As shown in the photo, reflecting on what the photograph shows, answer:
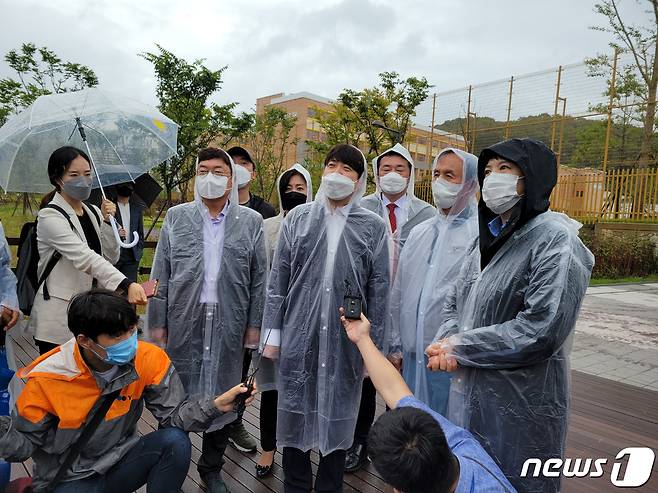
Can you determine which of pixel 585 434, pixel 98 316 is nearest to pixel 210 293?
pixel 98 316

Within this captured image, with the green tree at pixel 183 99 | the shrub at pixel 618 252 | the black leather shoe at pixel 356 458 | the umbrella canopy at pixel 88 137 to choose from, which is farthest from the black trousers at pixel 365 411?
the shrub at pixel 618 252

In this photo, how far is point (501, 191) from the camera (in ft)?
5.45

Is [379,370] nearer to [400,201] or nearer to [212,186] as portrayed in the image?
[212,186]

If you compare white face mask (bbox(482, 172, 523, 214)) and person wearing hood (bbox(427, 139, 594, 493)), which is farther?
white face mask (bbox(482, 172, 523, 214))

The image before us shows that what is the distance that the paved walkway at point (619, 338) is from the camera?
4.86 m

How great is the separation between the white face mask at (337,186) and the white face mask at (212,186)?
547 millimetres

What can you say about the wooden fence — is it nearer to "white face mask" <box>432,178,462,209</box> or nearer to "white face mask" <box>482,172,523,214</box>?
"white face mask" <box>432,178,462,209</box>

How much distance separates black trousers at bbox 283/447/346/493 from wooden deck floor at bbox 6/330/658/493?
0.29 metres

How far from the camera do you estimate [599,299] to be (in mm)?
9188

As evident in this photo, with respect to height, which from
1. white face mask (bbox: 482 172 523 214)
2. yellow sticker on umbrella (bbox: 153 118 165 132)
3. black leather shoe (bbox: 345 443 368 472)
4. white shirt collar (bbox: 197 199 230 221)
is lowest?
black leather shoe (bbox: 345 443 368 472)

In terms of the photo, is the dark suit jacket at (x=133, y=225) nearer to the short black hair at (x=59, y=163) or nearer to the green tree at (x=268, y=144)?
the short black hair at (x=59, y=163)

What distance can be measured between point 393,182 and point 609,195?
11490 mm

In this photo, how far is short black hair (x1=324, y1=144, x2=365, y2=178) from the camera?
2.31 meters

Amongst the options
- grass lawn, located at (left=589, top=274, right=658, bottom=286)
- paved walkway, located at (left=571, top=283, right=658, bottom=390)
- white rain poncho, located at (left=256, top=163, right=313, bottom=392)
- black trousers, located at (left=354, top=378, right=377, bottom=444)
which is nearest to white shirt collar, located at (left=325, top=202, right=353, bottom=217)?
white rain poncho, located at (left=256, top=163, right=313, bottom=392)
